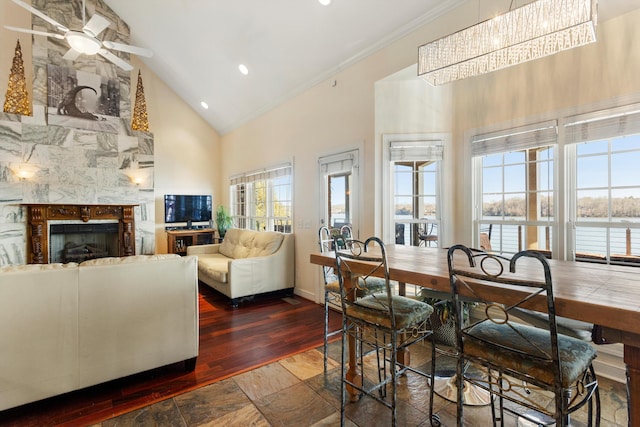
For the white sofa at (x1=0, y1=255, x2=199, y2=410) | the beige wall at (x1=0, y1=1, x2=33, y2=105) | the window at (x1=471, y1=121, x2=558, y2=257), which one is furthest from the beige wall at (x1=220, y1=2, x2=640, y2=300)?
the beige wall at (x1=0, y1=1, x2=33, y2=105)

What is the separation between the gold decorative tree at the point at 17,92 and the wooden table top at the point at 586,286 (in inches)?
218

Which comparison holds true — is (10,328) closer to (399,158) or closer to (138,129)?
(399,158)

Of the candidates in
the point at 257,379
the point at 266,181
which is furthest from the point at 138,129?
the point at 257,379

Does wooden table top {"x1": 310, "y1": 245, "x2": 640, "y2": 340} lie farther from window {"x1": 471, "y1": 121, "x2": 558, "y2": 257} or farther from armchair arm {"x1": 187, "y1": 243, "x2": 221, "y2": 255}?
armchair arm {"x1": 187, "y1": 243, "x2": 221, "y2": 255}

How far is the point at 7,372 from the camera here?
1.78 meters

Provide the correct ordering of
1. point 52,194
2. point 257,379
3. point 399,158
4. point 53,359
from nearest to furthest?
1. point 53,359
2. point 257,379
3. point 399,158
4. point 52,194

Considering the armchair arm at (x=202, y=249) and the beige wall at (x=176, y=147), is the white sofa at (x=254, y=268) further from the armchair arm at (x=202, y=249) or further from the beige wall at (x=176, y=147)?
the beige wall at (x=176, y=147)

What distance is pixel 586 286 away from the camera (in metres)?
1.31

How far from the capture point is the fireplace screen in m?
5.19

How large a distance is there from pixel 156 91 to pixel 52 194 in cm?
293

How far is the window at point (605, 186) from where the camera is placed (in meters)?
2.41

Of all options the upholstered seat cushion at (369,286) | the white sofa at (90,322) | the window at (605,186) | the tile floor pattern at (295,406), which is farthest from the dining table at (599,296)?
the white sofa at (90,322)

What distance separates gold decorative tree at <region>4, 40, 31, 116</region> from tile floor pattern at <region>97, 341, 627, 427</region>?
5110 millimetres

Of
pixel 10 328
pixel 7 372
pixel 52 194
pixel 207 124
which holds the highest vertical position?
pixel 207 124
